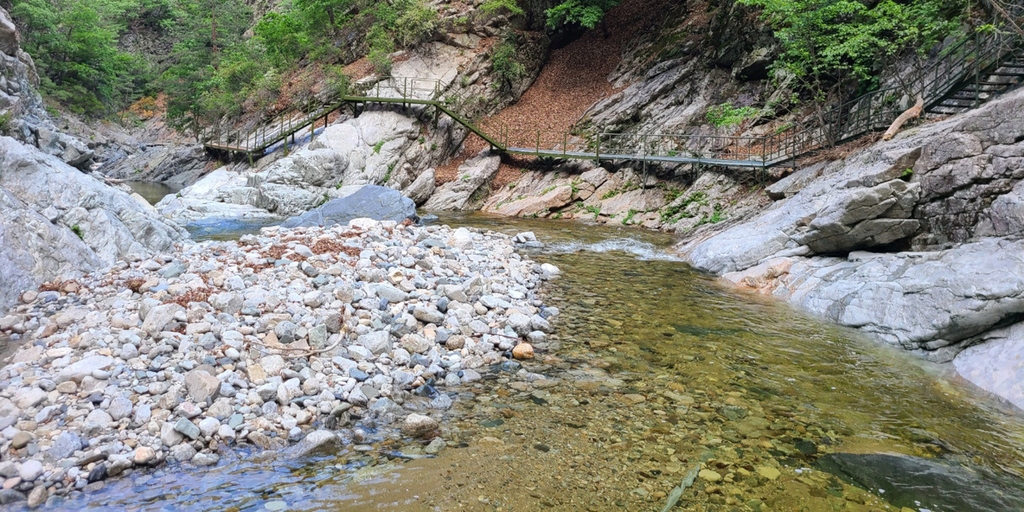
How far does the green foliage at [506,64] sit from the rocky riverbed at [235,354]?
1925 cm

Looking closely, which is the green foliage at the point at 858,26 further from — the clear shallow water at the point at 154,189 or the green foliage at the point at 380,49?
the clear shallow water at the point at 154,189

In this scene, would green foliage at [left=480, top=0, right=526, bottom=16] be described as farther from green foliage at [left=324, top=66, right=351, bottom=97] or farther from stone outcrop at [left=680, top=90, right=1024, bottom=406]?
stone outcrop at [left=680, top=90, right=1024, bottom=406]

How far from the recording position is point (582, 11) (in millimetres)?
A: 25453

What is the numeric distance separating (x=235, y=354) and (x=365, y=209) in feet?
31.5

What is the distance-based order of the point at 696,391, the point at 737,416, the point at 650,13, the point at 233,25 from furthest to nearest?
1. the point at 233,25
2. the point at 650,13
3. the point at 696,391
4. the point at 737,416

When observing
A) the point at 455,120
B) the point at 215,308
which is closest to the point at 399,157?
the point at 455,120

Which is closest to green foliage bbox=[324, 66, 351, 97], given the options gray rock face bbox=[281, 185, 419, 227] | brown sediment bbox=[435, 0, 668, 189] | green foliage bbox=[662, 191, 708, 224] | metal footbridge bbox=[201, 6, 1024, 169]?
metal footbridge bbox=[201, 6, 1024, 169]

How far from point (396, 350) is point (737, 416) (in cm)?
328

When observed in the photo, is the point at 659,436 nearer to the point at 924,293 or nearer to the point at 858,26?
the point at 924,293

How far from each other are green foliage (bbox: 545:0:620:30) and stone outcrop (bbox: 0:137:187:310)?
21300 millimetres

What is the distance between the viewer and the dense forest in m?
12.4

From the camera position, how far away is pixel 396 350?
5.40 meters

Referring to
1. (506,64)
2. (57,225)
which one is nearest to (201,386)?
(57,225)

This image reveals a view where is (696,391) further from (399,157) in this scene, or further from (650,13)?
(650,13)
